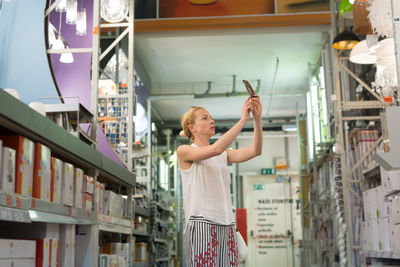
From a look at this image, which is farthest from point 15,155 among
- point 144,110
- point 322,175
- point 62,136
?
point 144,110

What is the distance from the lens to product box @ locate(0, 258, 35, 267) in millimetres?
2037

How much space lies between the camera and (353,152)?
6.51 meters

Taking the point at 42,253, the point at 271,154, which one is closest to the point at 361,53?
the point at 42,253

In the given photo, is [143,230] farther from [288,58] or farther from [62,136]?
[62,136]

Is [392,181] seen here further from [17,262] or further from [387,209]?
[17,262]

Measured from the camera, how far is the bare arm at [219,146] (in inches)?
95.9

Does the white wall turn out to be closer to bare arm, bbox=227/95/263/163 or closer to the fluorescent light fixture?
the fluorescent light fixture

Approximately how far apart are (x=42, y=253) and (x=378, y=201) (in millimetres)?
2975

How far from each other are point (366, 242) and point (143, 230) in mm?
3870

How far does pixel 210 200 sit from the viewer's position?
245 centimetres

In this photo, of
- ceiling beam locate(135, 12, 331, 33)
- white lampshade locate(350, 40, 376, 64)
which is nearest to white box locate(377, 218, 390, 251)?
white lampshade locate(350, 40, 376, 64)

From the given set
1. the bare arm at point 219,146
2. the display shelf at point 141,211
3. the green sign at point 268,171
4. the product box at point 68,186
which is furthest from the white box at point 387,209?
the green sign at point 268,171

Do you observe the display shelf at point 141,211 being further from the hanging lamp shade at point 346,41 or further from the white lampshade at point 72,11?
the hanging lamp shade at point 346,41

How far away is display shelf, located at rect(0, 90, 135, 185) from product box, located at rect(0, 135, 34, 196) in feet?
0.16
